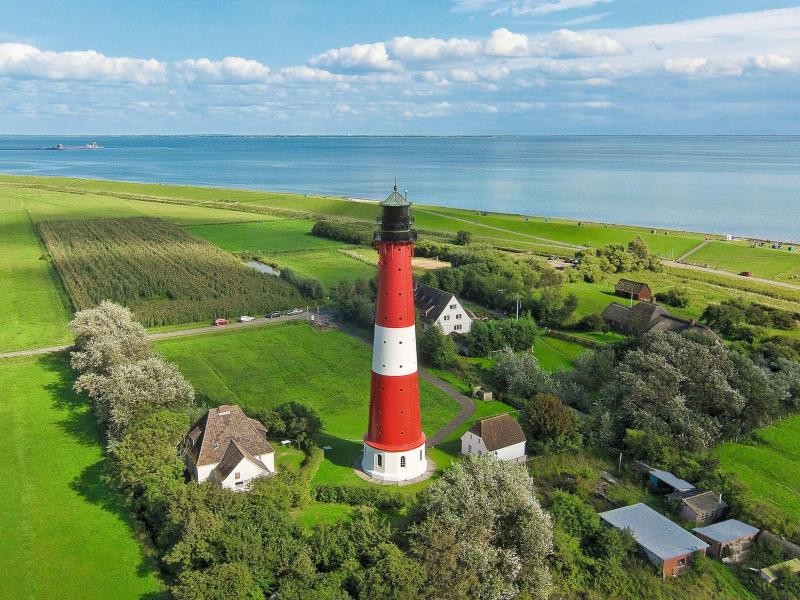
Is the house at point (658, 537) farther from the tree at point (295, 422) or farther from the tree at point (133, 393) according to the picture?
the tree at point (133, 393)

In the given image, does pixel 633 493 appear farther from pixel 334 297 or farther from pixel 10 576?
pixel 334 297

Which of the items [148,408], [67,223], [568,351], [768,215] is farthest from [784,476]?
[768,215]

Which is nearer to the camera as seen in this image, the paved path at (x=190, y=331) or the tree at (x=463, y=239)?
the paved path at (x=190, y=331)

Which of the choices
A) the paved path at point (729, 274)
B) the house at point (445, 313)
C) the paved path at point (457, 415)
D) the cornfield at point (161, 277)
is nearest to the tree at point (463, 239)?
the paved path at point (729, 274)

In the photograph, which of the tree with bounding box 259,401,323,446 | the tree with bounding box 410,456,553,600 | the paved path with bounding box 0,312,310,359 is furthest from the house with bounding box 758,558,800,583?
the paved path with bounding box 0,312,310,359

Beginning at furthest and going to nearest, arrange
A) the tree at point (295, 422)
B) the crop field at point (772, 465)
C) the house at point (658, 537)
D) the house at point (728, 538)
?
1. the tree at point (295, 422)
2. the crop field at point (772, 465)
3. the house at point (728, 538)
4. the house at point (658, 537)

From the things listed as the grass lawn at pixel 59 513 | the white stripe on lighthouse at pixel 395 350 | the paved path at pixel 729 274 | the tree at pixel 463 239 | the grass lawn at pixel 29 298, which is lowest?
the grass lawn at pixel 29 298
